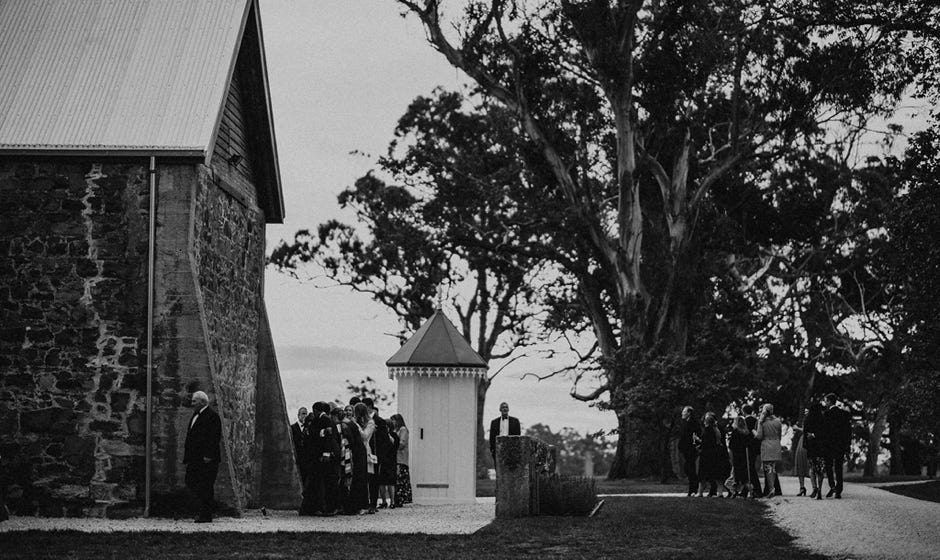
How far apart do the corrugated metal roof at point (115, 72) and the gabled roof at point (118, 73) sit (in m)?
0.01

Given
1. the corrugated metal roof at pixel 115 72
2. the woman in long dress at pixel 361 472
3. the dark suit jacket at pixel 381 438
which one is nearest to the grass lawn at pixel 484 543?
the woman in long dress at pixel 361 472

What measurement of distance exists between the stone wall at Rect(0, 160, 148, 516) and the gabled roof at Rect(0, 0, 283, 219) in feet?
1.65

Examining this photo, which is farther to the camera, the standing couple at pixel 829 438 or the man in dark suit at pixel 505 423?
the man in dark suit at pixel 505 423

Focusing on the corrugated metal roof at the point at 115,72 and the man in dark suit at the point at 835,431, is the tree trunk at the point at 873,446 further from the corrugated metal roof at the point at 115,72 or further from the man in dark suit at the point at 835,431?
the corrugated metal roof at the point at 115,72

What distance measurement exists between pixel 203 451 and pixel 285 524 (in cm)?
138

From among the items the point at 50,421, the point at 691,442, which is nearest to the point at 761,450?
the point at 691,442

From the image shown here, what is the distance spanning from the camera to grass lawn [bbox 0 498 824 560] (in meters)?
12.8

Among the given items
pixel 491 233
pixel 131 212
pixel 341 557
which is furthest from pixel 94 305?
pixel 491 233

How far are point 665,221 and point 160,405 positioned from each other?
21.5 meters

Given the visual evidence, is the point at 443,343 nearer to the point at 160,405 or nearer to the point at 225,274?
the point at 225,274

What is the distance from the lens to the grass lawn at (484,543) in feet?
41.9

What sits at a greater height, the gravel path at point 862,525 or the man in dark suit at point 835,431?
the man in dark suit at point 835,431

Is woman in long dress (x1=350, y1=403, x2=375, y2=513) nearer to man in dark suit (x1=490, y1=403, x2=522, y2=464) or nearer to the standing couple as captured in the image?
man in dark suit (x1=490, y1=403, x2=522, y2=464)

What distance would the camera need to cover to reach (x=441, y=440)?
2422cm
